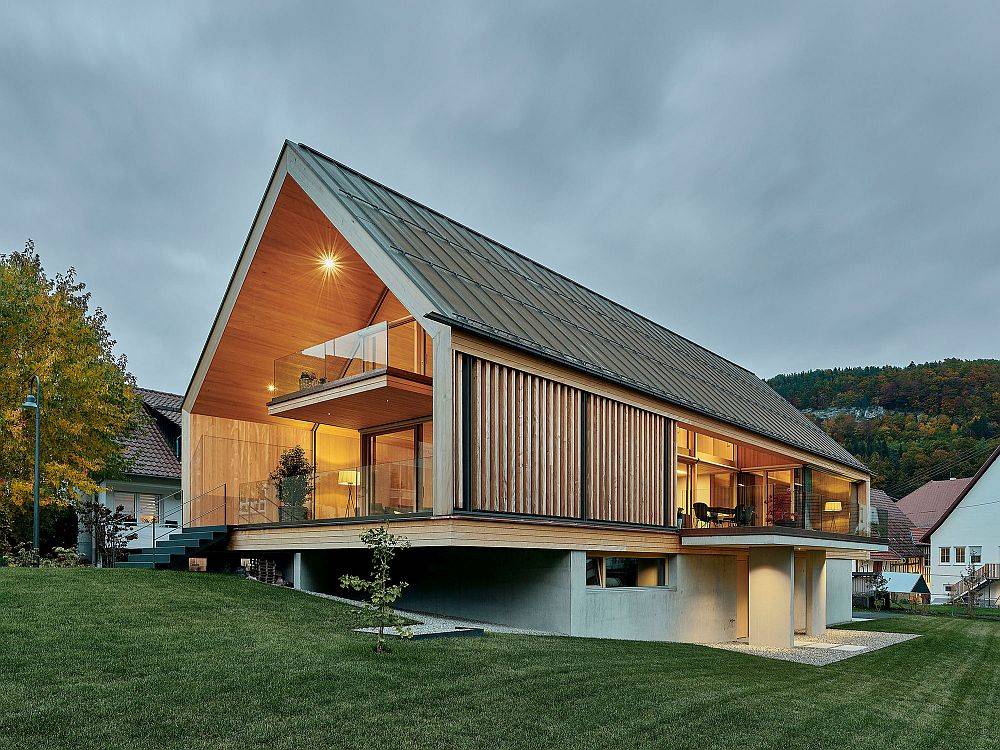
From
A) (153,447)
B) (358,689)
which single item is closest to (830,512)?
(358,689)

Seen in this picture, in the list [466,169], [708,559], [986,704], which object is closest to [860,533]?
[708,559]

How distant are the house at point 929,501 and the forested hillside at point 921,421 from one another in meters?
2.86

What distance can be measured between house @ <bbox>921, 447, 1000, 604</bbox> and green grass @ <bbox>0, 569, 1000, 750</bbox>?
3729 cm

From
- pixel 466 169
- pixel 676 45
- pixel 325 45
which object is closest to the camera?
pixel 676 45

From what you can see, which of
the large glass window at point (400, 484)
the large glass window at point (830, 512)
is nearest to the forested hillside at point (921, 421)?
the large glass window at point (830, 512)

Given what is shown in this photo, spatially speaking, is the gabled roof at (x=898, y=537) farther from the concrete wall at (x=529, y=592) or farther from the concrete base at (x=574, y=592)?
the concrete wall at (x=529, y=592)

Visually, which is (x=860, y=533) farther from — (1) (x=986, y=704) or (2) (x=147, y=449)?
(2) (x=147, y=449)

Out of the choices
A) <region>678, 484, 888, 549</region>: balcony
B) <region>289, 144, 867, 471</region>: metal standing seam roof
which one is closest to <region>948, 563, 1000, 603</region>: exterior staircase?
<region>289, 144, 867, 471</region>: metal standing seam roof

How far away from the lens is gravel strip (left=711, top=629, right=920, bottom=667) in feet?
56.4

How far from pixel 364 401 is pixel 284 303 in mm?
3442

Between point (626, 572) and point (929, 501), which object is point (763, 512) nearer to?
point (626, 572)

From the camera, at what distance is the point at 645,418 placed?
19125 mm

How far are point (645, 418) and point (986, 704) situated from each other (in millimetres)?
8845

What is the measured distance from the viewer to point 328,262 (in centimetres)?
1855
